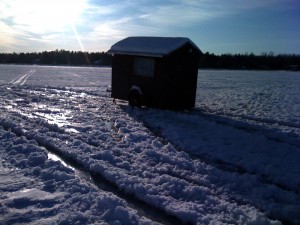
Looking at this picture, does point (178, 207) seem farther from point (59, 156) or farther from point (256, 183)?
point (59, 156)

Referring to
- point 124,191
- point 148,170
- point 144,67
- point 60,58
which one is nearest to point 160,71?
point 144,67

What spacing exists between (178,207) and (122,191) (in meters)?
1.27

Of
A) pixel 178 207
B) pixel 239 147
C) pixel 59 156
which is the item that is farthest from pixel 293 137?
pixel 59 156

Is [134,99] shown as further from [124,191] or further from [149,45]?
[124,191]

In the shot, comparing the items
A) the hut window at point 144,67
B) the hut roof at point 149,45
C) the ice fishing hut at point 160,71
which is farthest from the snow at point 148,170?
the hut roof at point 149,45

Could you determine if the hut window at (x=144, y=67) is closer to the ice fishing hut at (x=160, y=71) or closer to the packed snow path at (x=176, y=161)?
the ice fishing hut at (x=160, y=71)

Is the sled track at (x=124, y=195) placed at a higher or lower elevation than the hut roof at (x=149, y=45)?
lower

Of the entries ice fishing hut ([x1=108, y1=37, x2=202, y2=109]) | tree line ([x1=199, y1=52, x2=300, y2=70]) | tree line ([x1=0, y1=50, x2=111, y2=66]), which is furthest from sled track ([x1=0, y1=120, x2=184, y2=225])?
tree line ([x1=0, y1=50, x2=111, y2=66])

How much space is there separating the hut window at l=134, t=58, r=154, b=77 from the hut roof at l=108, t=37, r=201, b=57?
42 cm

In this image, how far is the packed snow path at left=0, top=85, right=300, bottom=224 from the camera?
219 inches

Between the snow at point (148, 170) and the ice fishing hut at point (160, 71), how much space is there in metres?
2.65

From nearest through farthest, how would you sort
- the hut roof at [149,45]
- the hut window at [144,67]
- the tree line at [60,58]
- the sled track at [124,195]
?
the sled track at [124,195] < the hut roof at [149,45] < the hut window at [144,67] < the tree line at [60,58]

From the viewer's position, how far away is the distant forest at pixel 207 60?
88875mm

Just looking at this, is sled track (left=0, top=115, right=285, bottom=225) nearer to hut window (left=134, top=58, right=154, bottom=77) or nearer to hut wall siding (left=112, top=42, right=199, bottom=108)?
hut wall siding (left=112, top=42, right=199, bottom=108)
